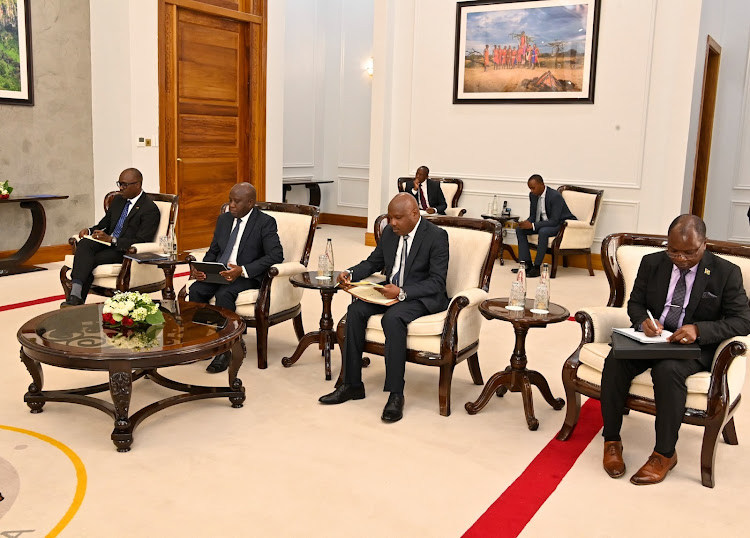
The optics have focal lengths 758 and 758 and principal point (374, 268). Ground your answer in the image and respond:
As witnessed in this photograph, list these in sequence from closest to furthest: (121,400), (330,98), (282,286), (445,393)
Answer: (121,400)
(445,393)
(282,286)
(330,98)

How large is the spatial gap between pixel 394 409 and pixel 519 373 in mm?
758

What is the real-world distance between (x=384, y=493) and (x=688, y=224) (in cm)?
187

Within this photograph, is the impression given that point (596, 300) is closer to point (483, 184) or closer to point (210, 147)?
point (483, 184)

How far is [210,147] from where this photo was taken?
976 centimetres

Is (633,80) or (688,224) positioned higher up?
(633,80)

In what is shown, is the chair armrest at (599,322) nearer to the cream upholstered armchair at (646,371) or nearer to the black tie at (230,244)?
the cream upholstered armchair at (646,371)

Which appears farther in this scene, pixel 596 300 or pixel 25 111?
pixel 25 111

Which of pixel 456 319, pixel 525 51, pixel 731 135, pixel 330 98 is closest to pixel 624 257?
pixel 456 319

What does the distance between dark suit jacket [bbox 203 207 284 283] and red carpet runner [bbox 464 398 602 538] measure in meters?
2.24

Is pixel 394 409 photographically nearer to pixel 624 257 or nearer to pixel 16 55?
pixel 624 257

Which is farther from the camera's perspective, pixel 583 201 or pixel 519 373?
pixel 583 201

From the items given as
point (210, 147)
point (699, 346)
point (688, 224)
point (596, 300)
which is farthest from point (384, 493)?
point (210, 147)

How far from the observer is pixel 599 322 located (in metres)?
4.00

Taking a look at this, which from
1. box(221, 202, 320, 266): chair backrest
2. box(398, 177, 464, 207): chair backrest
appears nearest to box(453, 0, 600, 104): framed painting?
box(398, 177, 464, 207): chair backrest
